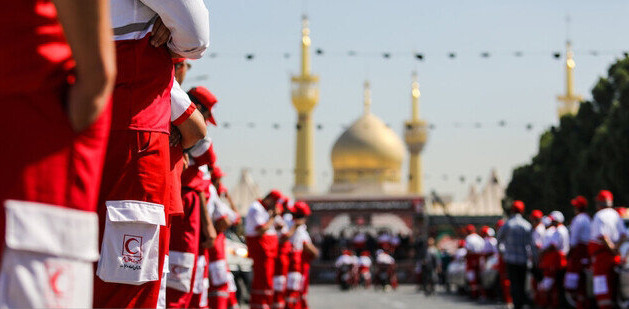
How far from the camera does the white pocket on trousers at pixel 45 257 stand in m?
2.50

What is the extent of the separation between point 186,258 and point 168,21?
2.95 meters

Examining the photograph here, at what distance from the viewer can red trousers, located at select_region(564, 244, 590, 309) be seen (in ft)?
58.2

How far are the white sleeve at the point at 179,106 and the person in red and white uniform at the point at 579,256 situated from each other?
498 inches

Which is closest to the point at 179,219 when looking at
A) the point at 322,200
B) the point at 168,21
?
the point at 168,21

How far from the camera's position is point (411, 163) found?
115812mm

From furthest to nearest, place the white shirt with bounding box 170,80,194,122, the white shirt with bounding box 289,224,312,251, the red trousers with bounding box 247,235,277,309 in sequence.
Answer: the white shirt with bounding box 289,224,312,251, the red trousers with bounding box 247,235,277,309, the white shirt with bounding box 170,80,194,122

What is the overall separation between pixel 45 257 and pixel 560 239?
1768 centimetres

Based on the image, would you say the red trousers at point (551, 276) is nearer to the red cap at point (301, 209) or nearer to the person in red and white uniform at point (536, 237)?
the person in red and white uniform at point (536, 237)

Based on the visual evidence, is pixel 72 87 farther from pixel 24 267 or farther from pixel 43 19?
pixel 24 267

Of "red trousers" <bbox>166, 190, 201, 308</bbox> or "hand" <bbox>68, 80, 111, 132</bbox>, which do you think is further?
"red trousers" <bbox>166, 190, 201, 308</bbox>

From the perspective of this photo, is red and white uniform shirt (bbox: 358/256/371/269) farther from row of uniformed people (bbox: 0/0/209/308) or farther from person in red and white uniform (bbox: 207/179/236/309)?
row of uniformed people (bbox: 0/0/209/308)

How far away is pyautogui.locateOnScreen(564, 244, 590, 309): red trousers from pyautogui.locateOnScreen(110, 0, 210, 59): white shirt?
45.5 feet

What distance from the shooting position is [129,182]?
4359 millimetres

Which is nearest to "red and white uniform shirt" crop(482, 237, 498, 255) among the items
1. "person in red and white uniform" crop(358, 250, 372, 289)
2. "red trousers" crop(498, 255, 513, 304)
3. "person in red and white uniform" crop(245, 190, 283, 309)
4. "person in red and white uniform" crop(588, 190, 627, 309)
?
"red trousers" crop(498, 255, 513, 304)
